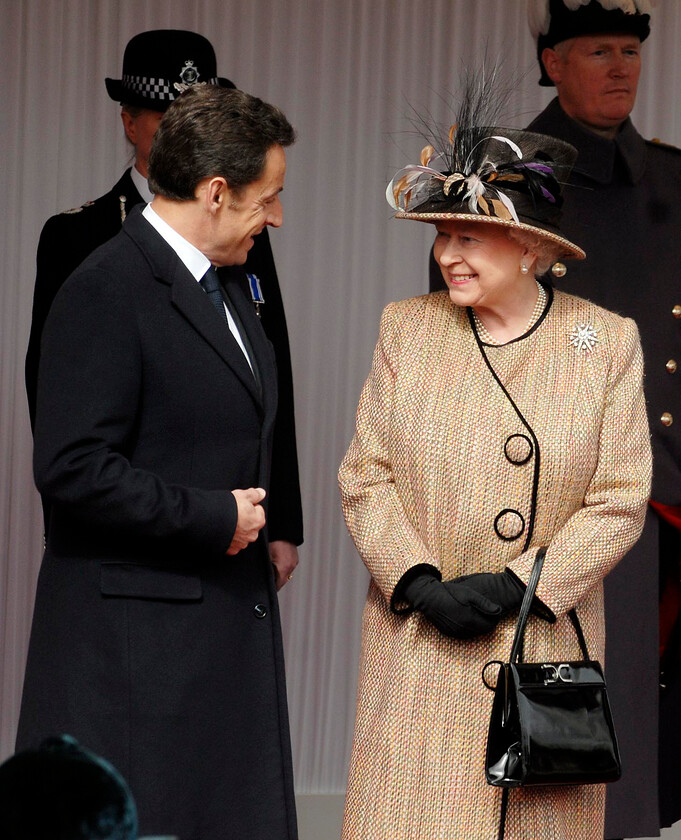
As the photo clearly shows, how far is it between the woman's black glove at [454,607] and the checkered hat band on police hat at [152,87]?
131 centimetres

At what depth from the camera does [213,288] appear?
7.95 ft

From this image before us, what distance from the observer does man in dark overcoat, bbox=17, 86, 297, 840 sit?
217cm

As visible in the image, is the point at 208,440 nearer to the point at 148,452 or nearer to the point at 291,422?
the point at 148,452

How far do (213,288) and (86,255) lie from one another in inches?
30.0

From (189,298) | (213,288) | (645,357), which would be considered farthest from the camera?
(645,357)

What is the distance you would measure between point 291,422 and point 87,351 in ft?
3.39

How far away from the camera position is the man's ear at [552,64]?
3.42m

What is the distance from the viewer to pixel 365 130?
4.61 m

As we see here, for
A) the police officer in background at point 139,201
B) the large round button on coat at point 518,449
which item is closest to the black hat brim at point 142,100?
the police officer in background at point 139,201

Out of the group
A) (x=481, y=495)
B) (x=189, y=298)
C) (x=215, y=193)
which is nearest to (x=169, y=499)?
(x=189, y=298)

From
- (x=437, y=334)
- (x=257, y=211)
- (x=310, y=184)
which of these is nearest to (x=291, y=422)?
(x=437, y=334)

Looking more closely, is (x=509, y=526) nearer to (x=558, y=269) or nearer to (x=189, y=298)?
(x=189, y=298)

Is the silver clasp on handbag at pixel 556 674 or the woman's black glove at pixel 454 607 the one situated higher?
the woman's black glove at pixel 454 607

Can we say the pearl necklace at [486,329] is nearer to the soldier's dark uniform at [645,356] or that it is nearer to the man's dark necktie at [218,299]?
the man's dark necktie at [218,299]
